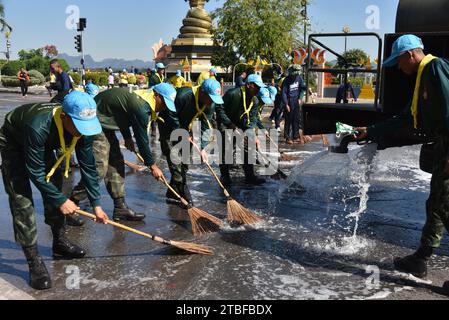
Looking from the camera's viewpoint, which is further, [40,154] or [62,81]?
[62,81]

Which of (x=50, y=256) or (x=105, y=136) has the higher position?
(x=105, y=136)

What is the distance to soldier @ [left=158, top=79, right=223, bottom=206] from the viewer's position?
5666 millimetres

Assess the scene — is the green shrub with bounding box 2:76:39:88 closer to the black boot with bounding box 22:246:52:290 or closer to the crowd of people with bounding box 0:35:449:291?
the crowd of people with bounding box 0:35:449:291

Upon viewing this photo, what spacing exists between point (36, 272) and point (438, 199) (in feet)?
10.1

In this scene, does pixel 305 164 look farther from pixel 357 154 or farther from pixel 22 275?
pixel 22 275

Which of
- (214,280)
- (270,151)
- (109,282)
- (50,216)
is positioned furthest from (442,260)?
(270,151)

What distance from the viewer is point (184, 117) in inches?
232

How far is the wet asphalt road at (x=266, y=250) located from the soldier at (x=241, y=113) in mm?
266

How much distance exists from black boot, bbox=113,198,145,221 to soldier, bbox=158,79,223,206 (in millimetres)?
792

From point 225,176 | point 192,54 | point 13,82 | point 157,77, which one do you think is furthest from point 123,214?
point 13,82

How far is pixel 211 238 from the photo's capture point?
15.8ft

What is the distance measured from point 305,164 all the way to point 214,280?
5.27 meters

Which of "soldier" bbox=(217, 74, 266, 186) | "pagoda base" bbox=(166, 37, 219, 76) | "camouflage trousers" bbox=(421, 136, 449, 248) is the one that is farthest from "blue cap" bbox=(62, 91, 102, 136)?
"pagoda base" bbox=(166, 37, 219, 76)

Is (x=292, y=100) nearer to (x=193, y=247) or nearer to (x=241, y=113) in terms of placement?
(x=241, y=113)
